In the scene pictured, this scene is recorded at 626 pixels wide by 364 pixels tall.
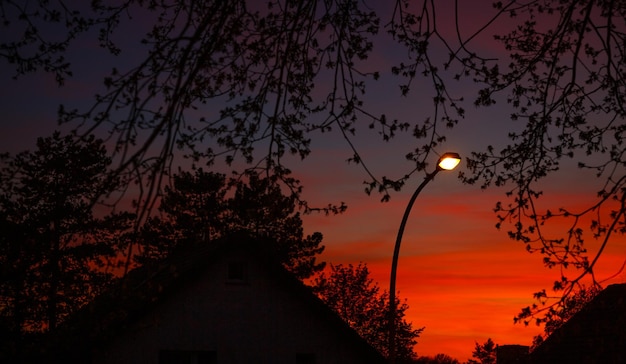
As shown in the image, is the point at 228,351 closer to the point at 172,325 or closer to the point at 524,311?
the point at 172,325

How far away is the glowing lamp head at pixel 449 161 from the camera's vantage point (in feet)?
45.7

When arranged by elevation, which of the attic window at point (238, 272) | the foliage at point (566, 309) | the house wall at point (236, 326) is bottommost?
the foliage at point (566, 309)

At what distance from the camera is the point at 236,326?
24.4 metres

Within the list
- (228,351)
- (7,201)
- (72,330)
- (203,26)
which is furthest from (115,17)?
(7,201)

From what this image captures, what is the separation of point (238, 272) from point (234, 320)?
57.5 inches

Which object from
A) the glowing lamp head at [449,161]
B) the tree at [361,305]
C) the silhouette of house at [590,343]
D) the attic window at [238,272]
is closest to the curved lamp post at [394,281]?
the glowing lamp head at [449,161]

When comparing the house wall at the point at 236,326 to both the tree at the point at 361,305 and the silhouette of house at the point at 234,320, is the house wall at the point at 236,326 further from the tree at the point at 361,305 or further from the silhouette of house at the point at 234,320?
the tree at the point at 361,305

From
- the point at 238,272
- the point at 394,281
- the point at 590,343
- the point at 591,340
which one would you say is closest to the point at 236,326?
the point at 238,272

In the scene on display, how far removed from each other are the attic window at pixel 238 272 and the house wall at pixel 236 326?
117 millimetres

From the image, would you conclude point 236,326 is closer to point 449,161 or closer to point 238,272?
point 238,272

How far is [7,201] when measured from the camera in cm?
3231

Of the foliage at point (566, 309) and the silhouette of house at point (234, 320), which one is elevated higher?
the silhouette of house at point (234, 320)

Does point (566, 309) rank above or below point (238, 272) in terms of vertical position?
below

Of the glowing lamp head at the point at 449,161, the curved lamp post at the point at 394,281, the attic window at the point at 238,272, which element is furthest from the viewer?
the attic window at the point at 238,272
